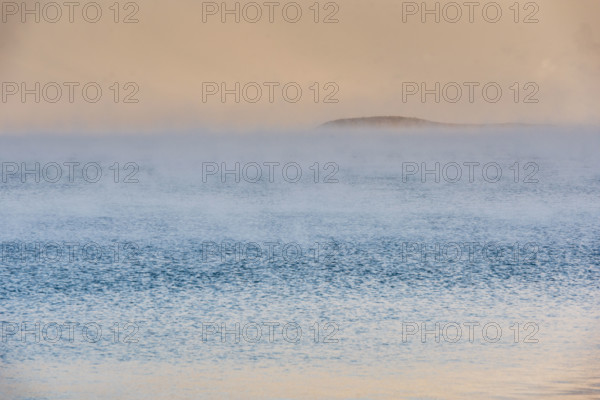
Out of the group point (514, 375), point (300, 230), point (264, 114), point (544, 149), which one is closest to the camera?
point (514, 375)

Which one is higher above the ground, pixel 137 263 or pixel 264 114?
pixel 264 114

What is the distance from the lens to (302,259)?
51.7 feet

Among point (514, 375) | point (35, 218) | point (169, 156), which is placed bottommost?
point (514, 375)

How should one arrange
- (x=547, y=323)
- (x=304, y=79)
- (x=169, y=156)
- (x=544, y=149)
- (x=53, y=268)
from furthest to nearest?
(x=544, y=149) < (x=169, y=156) < (x=304, y=79) < (x=53, y=268) < (x=547, y=323)

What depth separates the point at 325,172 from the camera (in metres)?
32.7

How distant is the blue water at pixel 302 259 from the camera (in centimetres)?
794

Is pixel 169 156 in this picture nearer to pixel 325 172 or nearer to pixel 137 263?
pixel 325 172

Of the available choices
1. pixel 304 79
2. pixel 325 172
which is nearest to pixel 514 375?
pixel 304 79

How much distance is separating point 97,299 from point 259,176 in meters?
20.9

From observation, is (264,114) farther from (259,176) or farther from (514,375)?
(514,375)

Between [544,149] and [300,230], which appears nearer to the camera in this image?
[300,230]

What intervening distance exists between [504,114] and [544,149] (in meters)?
4.15

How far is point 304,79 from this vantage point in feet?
89.5

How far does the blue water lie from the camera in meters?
7.94
